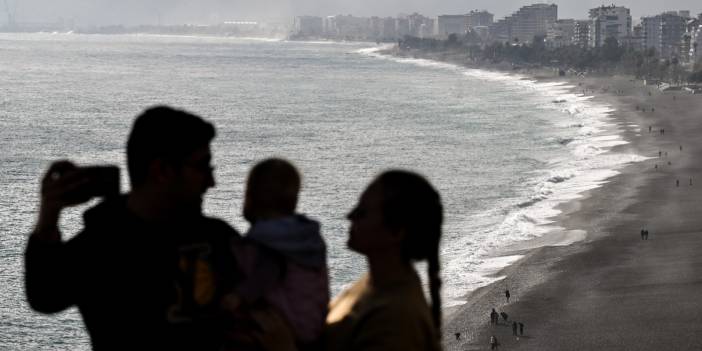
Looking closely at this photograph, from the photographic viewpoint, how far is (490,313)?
25.2 metres

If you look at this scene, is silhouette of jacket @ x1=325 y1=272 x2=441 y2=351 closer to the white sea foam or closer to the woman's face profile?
the woman's face profile

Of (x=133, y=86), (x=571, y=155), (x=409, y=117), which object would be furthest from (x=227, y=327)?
(x=133, y=86)

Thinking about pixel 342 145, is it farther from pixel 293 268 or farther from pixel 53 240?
pixel 293 268

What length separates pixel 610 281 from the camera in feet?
92.9

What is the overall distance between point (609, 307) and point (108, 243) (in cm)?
2351

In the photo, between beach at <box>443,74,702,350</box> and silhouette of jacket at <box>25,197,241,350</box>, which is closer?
silhouette of jacket at <box>25,197,241,350</box>

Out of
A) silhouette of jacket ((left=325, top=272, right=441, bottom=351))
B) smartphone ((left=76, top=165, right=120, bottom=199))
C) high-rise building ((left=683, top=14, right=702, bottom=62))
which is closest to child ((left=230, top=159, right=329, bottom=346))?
silhouette of jacket ((left=325, top=272, right=441, bottom=351))

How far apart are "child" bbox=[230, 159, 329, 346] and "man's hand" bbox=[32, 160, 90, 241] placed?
477 mm

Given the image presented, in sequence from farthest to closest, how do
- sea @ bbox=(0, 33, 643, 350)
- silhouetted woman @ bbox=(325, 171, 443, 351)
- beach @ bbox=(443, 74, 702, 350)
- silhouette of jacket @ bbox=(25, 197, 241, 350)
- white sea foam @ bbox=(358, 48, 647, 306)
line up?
sea @ bbox=(0, 33, 643, 350) → white sea foam @ bbox=(358, 48, 647, 306) → beach @ bbox=(443, 74, 702, 350) → silhouette of jacket @ bbox=(25, 197, 241, 350) → silhouetted woman @ bbox=(325, 171, 443, 351)

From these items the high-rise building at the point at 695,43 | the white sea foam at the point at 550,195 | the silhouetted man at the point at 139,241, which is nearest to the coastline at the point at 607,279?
the white sea foam at the point at 550,195

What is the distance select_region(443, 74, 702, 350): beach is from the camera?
76.3ft

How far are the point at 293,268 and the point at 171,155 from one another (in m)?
0.45

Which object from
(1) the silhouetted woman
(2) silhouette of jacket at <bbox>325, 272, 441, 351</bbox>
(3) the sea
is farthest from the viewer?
(3) the sea

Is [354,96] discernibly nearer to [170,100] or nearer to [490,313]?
[170,100]
